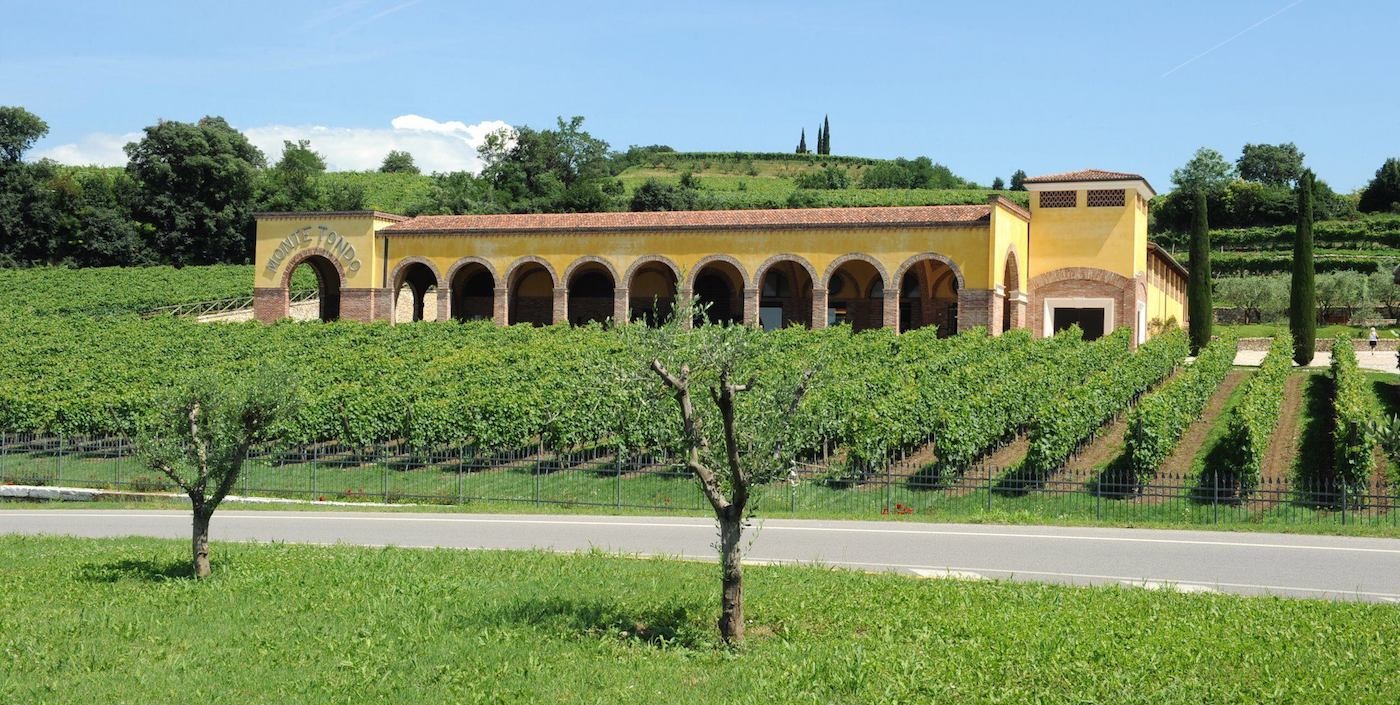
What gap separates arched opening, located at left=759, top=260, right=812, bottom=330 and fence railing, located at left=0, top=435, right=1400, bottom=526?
73.0 feet

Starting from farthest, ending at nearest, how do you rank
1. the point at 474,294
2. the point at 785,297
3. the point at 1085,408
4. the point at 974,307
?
the point at 474,294 → the point at 785,297 → the point at 974,307 → the point at 1085,408

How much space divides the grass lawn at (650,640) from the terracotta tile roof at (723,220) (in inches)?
1117

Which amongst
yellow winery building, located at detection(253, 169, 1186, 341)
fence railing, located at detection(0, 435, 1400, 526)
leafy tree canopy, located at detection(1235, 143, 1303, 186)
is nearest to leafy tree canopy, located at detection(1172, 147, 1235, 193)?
leafy tree canopy, located at detection(1235, 143, 1303, 186)

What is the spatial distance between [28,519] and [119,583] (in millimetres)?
8397

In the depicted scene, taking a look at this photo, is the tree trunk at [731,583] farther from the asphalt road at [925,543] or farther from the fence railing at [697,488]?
the fence railing at [697,488]

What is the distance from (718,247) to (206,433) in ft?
98.0

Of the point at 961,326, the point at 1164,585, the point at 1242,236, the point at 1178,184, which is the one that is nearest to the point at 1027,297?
the point at 961,326

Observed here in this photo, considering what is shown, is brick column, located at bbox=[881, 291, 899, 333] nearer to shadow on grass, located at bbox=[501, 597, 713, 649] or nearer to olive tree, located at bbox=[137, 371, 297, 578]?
olive tree, located at bbox=[137, 371, 297, 578]

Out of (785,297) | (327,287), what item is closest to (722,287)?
(785,297)

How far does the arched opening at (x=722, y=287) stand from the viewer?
150ft

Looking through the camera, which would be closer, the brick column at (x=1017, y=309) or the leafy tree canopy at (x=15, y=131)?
the brick column at (x=1017, y=309)

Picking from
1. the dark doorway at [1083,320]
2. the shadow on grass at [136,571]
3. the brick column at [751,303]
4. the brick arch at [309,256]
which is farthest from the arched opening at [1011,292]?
the shadow on grass at [136,571]

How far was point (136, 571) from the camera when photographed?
12641 millimetres

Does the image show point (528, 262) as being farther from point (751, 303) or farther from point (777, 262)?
point (777, 262)
